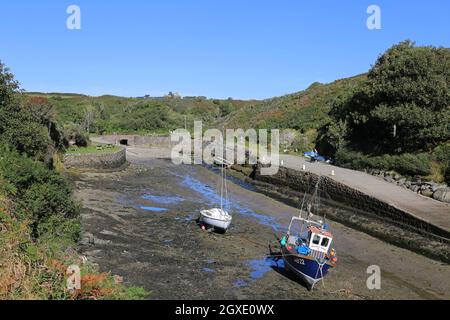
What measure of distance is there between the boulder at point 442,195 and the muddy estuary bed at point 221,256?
5.92 m

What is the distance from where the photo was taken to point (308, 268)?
1795 centimetres

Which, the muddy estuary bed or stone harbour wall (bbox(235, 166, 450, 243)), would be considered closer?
the muddy estuary bed

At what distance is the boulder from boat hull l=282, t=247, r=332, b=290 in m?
13.9

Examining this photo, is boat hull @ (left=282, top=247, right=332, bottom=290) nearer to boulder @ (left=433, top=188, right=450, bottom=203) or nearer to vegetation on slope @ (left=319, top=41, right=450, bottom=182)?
boulder @ (left=433, top=188, right=450, bottom=203)

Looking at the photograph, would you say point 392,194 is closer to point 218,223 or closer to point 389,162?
point 389,162

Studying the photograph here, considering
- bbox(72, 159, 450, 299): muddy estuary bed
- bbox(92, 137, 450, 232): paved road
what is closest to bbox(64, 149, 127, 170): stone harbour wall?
bbox(72, 159, 450, 299): muddy estuary bed

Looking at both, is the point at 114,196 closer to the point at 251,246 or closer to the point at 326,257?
the point at 251,246

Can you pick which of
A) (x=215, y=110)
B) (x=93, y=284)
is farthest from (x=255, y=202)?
(x=215, y=110)

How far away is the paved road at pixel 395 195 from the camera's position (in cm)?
2555

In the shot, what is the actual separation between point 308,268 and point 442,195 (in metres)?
14.9

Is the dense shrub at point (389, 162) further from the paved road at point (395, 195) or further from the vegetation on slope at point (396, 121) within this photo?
the paved road at point (395, 195)

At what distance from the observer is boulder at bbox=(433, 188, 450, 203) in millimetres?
28459

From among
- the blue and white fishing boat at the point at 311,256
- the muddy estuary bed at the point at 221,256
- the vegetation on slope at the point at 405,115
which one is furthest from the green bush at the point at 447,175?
the blue and white fishing boat at the point at 311,256

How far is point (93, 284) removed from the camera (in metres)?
12.0
